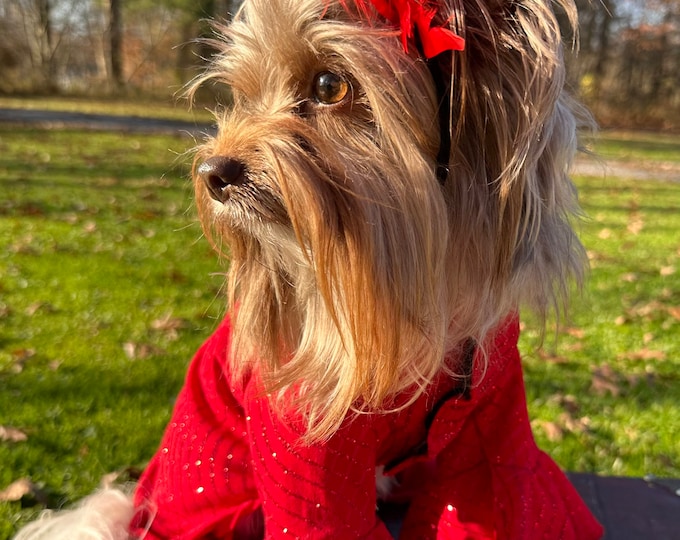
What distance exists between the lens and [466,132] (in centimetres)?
143

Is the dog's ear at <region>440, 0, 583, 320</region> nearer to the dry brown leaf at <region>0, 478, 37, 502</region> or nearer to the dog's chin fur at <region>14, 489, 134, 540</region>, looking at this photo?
the dog's chin fur at <region>14, 489, 134, 540</region>

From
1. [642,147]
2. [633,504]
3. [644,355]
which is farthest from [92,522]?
[642,147]

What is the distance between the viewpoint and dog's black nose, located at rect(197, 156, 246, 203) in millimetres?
1370

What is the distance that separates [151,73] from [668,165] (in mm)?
17933

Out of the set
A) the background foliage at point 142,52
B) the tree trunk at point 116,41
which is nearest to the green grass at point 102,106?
the background foliage at point 142,52

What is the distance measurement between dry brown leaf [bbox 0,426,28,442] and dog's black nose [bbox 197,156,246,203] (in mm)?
2083

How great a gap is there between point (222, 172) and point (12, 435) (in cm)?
217

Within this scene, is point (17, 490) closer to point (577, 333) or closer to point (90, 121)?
point (577, 333)

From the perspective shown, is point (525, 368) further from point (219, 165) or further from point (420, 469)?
point (219, 165)

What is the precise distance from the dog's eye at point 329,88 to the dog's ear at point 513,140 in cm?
24

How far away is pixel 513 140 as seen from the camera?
1371mm

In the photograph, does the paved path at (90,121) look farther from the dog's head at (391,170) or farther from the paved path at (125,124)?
the dog's head at (391,170)

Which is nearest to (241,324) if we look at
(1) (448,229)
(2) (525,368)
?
(1) (448,229)

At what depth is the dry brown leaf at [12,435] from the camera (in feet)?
9.42
